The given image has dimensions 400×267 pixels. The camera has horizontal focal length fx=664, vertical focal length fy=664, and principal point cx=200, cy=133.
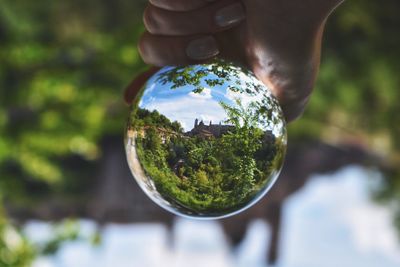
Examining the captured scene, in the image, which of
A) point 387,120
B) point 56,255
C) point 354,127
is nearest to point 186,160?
point 56,255

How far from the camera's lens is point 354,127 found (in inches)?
175

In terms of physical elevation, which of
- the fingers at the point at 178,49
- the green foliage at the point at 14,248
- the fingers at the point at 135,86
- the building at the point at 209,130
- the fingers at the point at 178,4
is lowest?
the green foliage at the point at 14,248

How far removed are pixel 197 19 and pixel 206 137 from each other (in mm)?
94

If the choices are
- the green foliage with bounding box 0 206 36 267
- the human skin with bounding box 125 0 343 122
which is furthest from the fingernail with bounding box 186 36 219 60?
the green foliage with bounding box 0 206 36 267

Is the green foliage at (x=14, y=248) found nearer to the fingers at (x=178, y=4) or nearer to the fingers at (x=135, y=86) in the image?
the fingers at (x=135, y=86)

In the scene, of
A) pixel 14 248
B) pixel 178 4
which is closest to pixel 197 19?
pixel 178 4

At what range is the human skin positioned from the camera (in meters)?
0.48

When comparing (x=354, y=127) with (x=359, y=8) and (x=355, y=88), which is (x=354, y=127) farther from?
(x=359, y=8)

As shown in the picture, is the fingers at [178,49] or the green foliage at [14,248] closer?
the fingers at [178,49]

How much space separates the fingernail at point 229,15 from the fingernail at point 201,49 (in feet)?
0.05

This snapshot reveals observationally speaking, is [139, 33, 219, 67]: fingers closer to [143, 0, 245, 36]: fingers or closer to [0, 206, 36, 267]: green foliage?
[143, 0, 245, 36]: fingers

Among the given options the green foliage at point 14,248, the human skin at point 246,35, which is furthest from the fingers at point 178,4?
the green foliage at point 14,248

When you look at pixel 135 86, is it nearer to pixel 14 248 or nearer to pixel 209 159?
pixel 209 159

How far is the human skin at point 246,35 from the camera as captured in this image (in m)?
0.48
